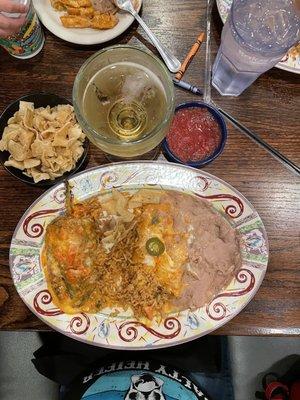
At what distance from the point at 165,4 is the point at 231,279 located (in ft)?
3.51

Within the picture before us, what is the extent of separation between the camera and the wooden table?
159 centimetres

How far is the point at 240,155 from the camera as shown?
5.48ft

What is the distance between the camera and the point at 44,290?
A: 1.55 m

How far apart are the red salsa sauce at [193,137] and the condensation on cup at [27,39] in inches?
22.9

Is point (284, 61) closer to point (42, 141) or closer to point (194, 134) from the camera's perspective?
point (194, 134)

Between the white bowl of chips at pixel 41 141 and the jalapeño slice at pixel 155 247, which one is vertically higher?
the white bowl of chips at pixel 41 141

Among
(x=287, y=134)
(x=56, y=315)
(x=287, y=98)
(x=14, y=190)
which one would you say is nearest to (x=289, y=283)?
(x=287, y=134)

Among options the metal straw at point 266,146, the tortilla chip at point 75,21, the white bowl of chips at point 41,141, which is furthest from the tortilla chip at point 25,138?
the metal straw at point 266,146

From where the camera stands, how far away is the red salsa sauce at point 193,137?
1.61 m

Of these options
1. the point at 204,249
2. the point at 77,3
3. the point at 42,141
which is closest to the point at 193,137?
the point at 204,249

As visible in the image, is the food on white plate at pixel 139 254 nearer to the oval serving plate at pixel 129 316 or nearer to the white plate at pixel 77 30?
the oval serving plate at pixel 129 316

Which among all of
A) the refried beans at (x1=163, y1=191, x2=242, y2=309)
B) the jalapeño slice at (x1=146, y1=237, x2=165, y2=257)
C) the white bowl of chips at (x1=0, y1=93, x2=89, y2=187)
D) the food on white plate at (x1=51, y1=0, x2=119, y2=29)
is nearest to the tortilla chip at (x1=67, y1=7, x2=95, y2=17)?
the food on white plate at (x1=51, y1=0, x2=119, y2=29)

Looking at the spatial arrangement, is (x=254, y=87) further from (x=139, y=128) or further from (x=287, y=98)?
(x=139, y=128)

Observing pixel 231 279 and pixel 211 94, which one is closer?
pixel 231 279
